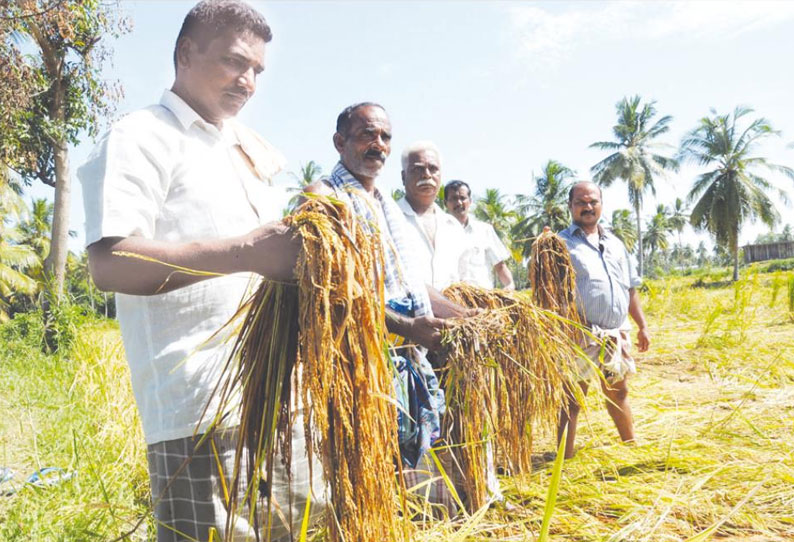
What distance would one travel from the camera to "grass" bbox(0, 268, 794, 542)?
2113 mm

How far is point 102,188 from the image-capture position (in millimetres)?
1043

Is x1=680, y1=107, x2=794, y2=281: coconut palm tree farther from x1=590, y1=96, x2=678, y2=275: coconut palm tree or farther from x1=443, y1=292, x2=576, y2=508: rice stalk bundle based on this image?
x1=443, y1=292, x2=576, y2=508: rice stalk bundle

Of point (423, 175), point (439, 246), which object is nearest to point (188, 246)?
point (423, 175)

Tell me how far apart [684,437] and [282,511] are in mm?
2862

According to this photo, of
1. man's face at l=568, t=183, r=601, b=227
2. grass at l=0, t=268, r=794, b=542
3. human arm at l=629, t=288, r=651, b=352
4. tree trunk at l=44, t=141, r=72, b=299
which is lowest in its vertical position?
grass at l=0, t=268, r=794, b=542

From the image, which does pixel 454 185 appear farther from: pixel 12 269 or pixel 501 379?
pixel 12 269

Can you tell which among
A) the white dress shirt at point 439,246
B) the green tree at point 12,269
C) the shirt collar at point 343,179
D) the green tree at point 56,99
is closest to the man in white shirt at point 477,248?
the white dress shirt at point 439,246

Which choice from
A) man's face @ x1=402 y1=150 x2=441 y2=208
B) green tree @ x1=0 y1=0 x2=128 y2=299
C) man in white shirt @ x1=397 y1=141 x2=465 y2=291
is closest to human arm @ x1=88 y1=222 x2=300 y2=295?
man in white shirt @ x1=397 y1=141 x2=465 y2=291

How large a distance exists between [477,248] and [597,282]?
91 centimetres

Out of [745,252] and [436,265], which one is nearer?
[436,265]

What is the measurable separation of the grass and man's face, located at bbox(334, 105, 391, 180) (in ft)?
4.11

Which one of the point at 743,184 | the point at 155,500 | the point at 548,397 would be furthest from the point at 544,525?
the point at 743,184

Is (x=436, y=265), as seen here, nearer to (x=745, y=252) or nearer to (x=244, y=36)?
(x=244, y=36)

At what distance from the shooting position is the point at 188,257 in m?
1.01
